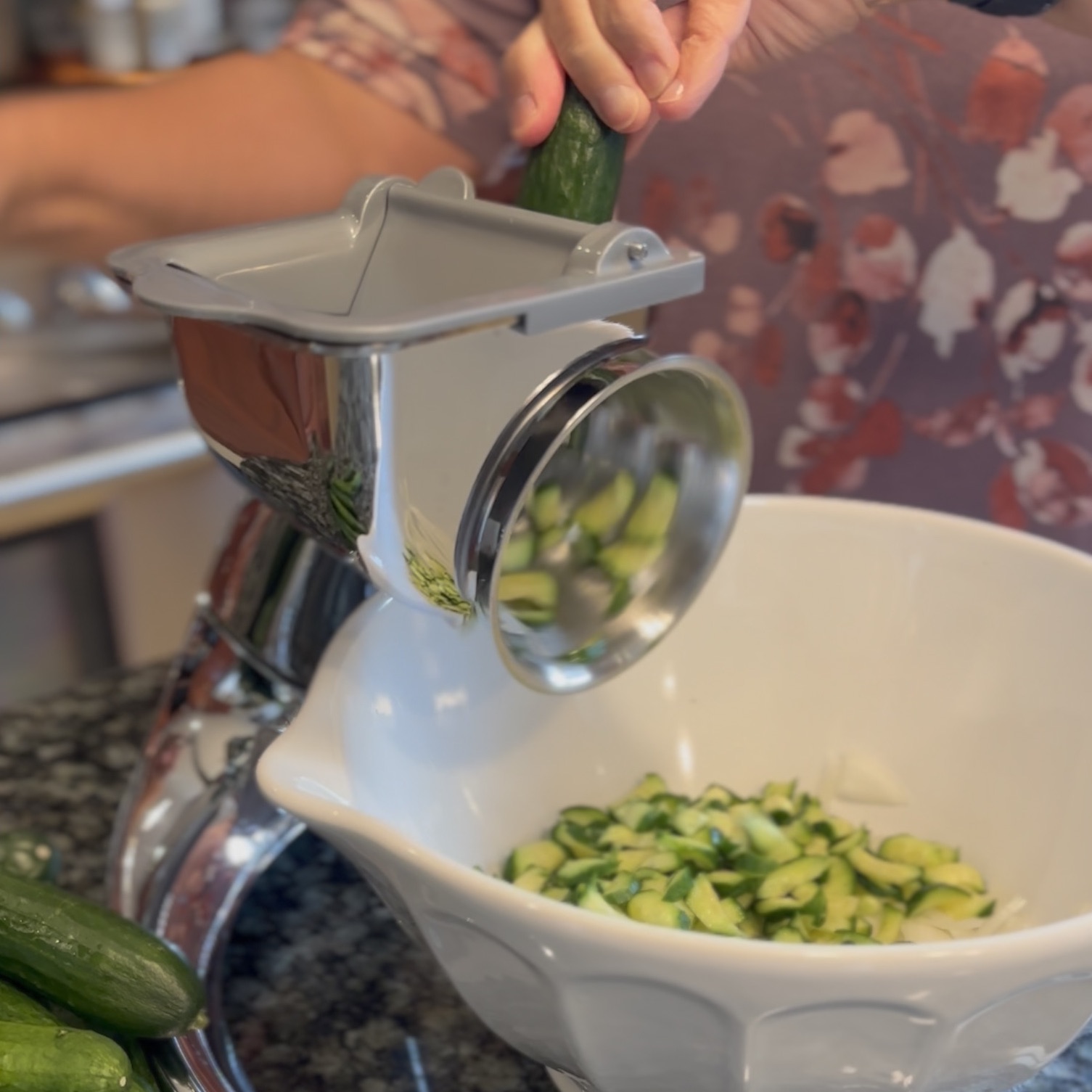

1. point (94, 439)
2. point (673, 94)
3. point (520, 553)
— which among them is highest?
point (673, 94)

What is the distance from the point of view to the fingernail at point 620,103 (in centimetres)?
54

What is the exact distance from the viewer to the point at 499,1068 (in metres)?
0.60

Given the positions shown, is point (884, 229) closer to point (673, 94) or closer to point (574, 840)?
point (673, 94)

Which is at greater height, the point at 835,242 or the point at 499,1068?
the point at 835,242

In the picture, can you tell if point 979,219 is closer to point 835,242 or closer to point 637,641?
point 835,242

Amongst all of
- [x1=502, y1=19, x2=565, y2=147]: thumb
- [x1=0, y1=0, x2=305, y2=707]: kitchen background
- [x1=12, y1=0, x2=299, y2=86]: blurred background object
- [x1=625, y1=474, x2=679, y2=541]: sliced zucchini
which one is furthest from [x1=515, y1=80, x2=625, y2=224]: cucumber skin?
[x1=12, y1=0, x2=299, y2=86]: blurred background object

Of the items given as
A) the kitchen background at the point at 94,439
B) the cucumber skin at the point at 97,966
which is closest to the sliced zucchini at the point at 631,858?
the cucumber skin at the point at 97,966

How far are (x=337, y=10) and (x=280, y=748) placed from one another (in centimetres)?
64

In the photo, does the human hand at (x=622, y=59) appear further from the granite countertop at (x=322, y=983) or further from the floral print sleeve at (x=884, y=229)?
the granite countertop at (x=322, y=983)

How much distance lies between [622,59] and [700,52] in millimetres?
38

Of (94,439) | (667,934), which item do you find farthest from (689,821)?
(94,439)

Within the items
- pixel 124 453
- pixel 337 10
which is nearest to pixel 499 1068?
pixel 337 10

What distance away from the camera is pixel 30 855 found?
2.23 ft

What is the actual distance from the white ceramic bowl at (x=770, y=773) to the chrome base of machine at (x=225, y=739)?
0.08 metres
